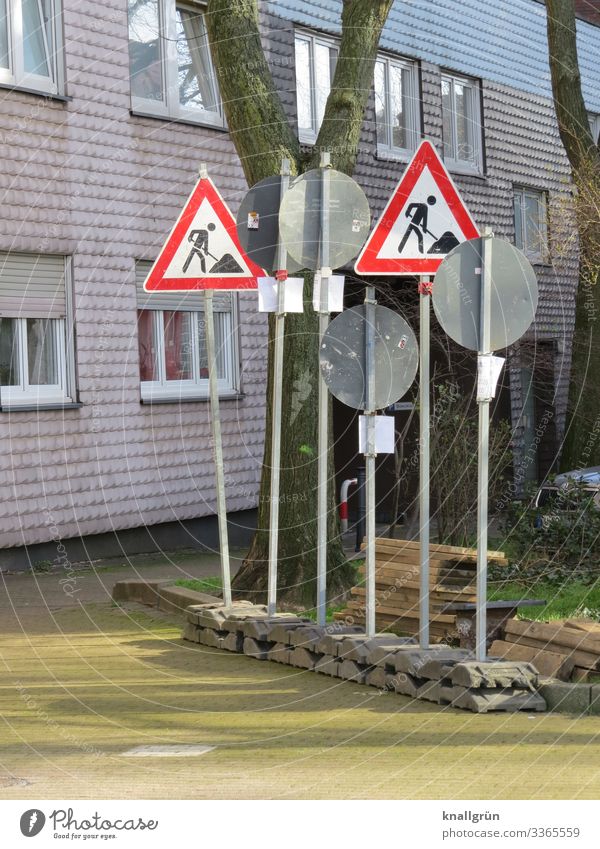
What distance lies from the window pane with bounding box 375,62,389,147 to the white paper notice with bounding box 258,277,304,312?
13193mm

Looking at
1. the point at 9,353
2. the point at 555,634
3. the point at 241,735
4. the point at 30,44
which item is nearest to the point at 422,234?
the point at 555,634

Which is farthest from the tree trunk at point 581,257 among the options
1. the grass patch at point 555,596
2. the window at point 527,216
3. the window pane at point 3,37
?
the grass patch at point 555,596

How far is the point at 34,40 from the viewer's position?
16156 millimetres

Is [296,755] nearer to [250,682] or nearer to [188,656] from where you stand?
[250,682]

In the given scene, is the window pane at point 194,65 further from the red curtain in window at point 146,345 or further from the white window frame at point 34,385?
the white window frame at point 34,385

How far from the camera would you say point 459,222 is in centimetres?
881

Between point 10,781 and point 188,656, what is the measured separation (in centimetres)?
370

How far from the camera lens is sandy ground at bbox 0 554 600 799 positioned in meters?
6.30

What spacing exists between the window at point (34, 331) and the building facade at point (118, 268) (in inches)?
0.8

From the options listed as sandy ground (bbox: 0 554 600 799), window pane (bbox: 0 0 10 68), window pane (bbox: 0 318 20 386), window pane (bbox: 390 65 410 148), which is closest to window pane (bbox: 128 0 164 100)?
window pane (bbox: 0 0 10 68)

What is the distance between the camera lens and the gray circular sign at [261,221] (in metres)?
9.96

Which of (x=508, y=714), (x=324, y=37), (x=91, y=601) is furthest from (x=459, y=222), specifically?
(x=324, y=37)

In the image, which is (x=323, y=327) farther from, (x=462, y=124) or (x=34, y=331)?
(x=462, y=124)

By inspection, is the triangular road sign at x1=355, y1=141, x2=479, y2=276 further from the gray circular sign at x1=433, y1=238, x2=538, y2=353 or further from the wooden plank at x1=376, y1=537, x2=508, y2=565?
the wooden plank at x1=376, y1=537, x2=508, y2=565
